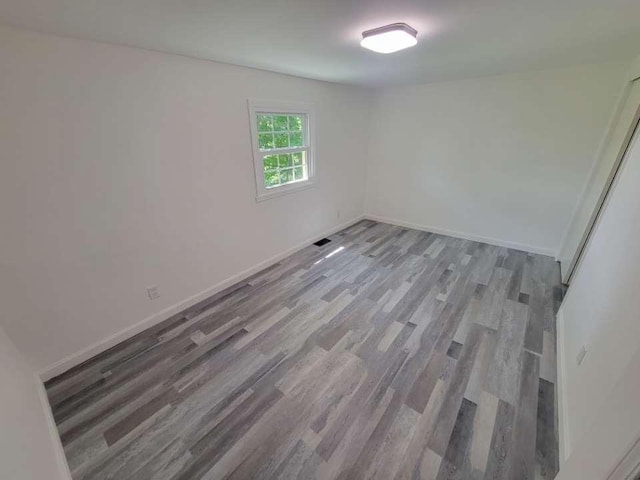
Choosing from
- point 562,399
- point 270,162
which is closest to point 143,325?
point 270,162

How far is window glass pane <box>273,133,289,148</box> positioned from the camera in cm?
309

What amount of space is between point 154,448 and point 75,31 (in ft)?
7.90

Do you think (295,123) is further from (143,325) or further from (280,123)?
(143,325)

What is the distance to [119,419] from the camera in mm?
1605

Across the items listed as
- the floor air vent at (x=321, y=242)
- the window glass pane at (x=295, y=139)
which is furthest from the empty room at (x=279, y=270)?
the floor air vent at (x=321, y=242)

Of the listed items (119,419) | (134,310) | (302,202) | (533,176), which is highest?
(533,176)

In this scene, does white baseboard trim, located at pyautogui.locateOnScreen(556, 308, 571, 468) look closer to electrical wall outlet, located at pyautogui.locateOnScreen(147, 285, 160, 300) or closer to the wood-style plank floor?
the wood-style plank floor

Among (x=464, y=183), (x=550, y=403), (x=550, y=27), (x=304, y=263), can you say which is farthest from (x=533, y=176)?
(x=304, y=263)

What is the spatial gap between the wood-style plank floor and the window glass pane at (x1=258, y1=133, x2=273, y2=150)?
1606mm

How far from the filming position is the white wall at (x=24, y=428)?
908mm

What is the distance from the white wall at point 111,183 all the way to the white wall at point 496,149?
219 centimetres

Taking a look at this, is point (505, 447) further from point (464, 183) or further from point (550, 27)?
point (464, 183)

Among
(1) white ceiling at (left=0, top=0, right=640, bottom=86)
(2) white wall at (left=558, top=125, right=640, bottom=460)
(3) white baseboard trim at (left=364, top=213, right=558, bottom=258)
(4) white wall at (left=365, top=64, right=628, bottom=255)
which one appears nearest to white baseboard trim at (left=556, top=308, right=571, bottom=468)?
(2) white wall at (left=558, top=125, right=640, bottom=460)

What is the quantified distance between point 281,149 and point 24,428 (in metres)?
2.90
